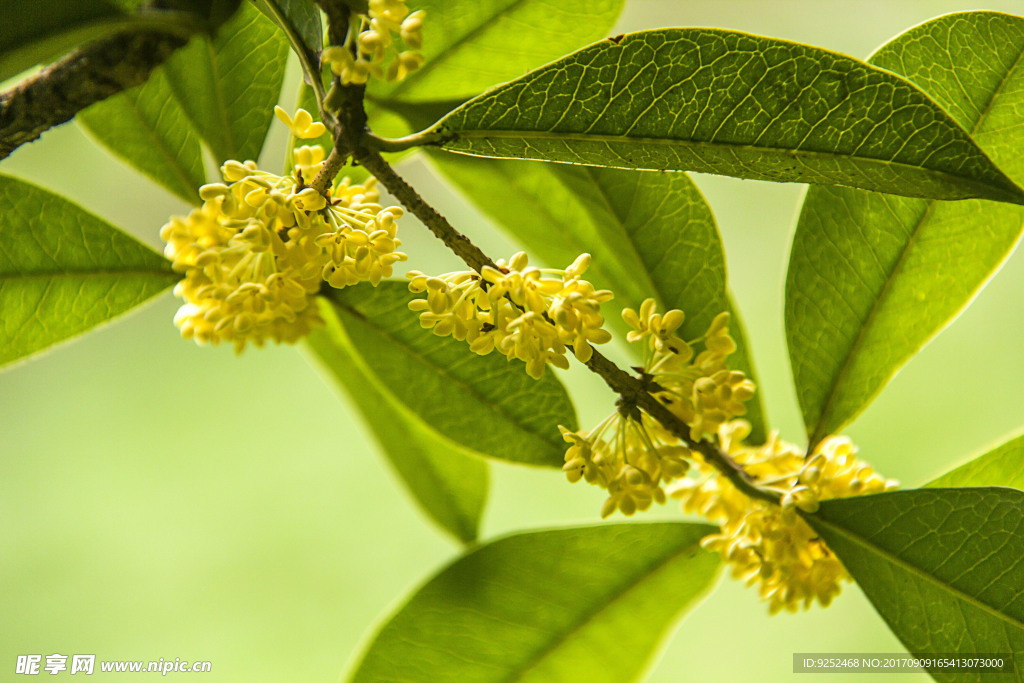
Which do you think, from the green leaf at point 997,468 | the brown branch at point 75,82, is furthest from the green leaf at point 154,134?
the green leaf at point 997,468

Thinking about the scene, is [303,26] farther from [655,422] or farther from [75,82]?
[655,422]

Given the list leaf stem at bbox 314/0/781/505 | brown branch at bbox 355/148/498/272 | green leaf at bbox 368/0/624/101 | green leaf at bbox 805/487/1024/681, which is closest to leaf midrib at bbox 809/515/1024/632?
green leaf at bbox 805/487/1024/681

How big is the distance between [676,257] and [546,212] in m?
0.16

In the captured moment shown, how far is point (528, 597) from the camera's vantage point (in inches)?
33.4

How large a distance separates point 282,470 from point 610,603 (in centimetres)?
158

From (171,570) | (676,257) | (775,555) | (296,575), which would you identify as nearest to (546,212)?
(676,257)

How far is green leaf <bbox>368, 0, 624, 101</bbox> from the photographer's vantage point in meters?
0.73

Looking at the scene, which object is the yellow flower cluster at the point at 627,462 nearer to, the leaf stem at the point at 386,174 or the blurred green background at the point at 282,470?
the leaf stem at the point at 386,174

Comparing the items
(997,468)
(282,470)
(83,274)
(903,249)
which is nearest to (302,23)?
(83,274)

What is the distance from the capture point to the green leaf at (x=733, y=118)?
1.59 ft

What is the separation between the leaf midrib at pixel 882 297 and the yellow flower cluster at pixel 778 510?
2 cm

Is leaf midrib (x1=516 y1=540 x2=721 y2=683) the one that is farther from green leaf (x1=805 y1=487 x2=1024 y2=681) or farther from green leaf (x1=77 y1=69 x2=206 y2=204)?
green leaf (x1=77 y1=69 x2=206 y2=204)

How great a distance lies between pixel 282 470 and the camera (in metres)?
2.24

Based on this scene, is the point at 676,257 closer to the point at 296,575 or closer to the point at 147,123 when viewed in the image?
the point at 147,123
